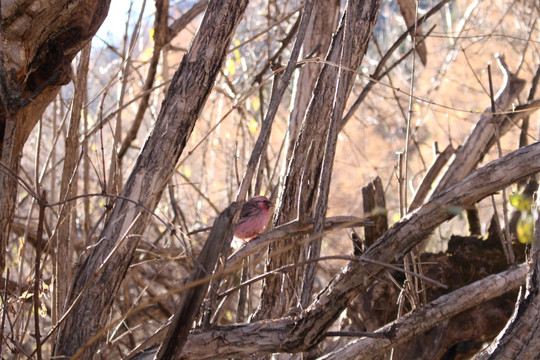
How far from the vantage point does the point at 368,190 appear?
343 cm

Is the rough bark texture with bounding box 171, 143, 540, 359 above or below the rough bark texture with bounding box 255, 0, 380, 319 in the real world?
below

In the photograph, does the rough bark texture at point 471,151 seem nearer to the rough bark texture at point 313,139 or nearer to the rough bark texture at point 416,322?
the rough bark texture at point 416,322

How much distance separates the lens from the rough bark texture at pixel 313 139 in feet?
7.84

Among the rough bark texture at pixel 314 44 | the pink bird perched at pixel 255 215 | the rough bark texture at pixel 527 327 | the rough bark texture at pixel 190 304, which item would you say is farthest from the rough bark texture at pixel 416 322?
the rough bark texture at pixel 314 44

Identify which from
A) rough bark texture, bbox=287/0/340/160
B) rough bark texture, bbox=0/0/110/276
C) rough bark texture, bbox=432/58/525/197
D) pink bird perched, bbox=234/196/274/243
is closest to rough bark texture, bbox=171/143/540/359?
rough bark texture, bbox=0/0/110/276

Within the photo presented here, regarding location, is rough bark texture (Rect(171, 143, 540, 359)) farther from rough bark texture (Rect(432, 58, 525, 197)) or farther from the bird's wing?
rough bark texture (Rect(432, 58, 525, 197))

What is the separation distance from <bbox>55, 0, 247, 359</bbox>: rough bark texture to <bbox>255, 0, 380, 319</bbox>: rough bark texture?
489 millimetres

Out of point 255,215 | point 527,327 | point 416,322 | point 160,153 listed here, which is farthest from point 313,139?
point 527,327

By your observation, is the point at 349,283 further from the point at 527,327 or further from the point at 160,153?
the point at 160,153

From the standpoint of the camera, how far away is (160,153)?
207 centimetres

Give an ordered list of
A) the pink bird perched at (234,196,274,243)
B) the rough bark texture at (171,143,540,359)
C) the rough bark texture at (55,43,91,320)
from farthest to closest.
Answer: the pink bird perched at (234,196,274,243)
the rough bark texture at (55,43,91,320)
the rough bark texture at (171,143,540,359)

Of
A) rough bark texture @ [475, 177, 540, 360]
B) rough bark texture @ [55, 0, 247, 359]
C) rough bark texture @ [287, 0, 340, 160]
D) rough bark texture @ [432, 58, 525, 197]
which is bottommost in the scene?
rough bark texture @ [475, 177, 540, 360]

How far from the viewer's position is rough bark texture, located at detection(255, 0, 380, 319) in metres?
2.39

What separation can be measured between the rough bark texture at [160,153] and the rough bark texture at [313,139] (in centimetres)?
49
